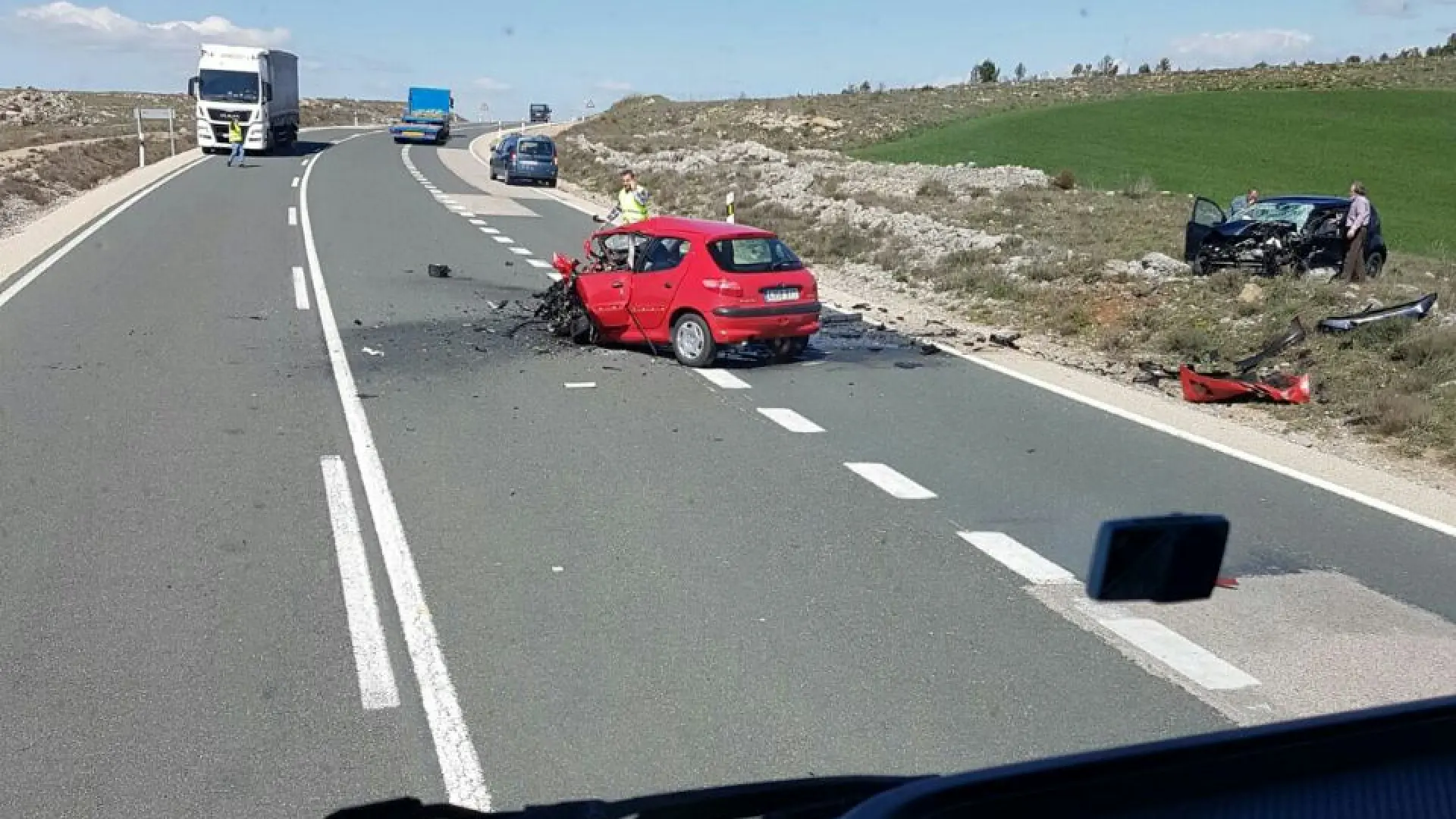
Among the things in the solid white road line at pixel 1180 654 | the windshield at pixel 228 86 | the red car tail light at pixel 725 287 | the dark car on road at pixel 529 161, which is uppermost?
the solid white road line at pixel 1180 654

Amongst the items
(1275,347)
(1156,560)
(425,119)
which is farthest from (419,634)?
(425,119)

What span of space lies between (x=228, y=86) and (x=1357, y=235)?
3994 cm

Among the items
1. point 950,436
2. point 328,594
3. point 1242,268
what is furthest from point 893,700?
point 1242,268

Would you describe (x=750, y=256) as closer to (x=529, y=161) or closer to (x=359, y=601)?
(x=359, y=601)

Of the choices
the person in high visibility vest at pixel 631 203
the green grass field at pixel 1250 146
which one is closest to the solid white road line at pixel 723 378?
the person in high visibility vest at pixel 631 203

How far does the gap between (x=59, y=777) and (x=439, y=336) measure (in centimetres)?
1127

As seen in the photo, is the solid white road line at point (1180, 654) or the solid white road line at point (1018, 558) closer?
the solid white road line at point (1180, 654)

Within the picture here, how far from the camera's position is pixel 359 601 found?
272 inches

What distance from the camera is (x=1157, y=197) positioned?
33125mm

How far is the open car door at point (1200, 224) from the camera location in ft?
66.5

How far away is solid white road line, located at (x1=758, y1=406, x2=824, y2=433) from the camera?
A: 11.4 meters

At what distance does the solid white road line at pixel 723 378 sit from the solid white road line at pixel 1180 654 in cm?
694

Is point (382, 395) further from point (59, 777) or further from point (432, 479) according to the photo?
point (59, 777)

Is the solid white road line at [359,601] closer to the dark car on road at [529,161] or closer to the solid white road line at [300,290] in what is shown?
the solid white road line at [300,290]
